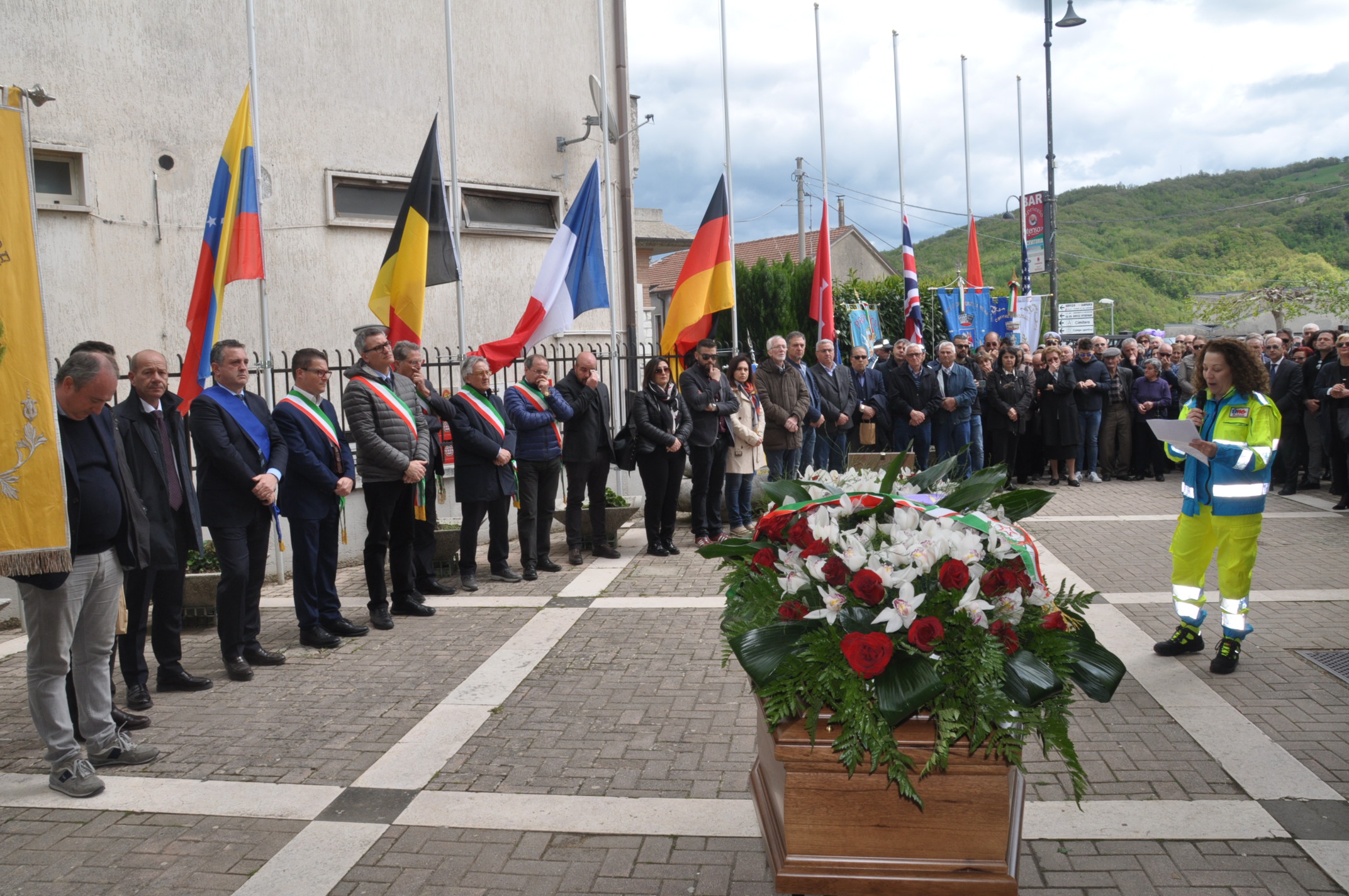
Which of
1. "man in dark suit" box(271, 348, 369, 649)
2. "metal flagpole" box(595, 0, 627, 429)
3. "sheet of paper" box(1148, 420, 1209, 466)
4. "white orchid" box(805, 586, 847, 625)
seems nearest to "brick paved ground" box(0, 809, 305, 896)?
"white orchid" box(805, 586, 847, 625)

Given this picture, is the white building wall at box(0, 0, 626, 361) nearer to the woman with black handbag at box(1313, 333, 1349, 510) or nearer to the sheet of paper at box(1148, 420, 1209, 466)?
the sheet of paper at box(1148, 420, 1209, 466)

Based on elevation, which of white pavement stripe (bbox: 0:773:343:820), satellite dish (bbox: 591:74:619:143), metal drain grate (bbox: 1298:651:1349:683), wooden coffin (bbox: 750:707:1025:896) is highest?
satellite dish (bbox: 591:74:619:143)

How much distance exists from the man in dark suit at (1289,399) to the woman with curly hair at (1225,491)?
7538 mm

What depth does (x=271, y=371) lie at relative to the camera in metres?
8.80

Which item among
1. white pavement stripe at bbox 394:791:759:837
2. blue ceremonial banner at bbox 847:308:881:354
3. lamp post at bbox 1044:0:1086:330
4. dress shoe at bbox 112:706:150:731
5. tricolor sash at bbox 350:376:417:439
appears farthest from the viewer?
lamp post at bbox 1044:0:1086:330

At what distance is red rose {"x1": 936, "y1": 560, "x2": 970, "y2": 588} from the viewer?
109 inches

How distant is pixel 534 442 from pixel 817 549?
628 cm

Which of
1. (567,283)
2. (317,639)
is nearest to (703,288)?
(567,283)

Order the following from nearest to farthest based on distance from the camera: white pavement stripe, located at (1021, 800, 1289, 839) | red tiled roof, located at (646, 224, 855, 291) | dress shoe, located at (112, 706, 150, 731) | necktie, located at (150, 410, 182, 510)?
white pavement stripe, located at (1021, 800, 1289, 839) < dress shoe, located at (112, 706, 150, 731) < necktie, located at (150, 410, 182, 510) < red tiled roof, located at (646, 224, 855, 291)

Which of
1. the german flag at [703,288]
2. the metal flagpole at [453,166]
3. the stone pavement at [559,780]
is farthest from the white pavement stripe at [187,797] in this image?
the german flag at [703,288]

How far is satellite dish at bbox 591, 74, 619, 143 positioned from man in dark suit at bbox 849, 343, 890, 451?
166 inches

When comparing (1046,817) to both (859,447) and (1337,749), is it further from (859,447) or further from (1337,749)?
(859,447)

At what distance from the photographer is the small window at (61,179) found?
8.82m

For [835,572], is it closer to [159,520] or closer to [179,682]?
[159,520]
